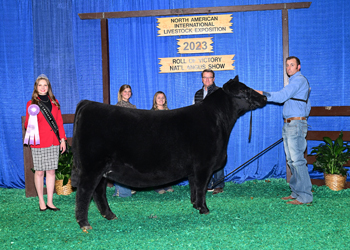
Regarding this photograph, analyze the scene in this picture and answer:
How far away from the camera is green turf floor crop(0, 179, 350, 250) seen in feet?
9.98

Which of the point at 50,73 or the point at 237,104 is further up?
the point at 50,73

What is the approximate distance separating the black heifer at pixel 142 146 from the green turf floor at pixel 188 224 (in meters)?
0.32

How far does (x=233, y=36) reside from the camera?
19.8ft

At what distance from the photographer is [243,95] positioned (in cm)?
408

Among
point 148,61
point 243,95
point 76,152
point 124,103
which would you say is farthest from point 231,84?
point 148,61

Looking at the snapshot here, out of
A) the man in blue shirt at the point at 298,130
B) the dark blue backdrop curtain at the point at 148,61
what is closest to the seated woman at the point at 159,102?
the dark blue backdrop curtain at the point at 148,61

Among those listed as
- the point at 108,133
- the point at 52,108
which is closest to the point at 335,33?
the point at 108,133

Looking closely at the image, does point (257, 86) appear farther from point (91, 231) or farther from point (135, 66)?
point (91, 231)

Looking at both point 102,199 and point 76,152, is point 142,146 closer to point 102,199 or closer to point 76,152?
point 76,152

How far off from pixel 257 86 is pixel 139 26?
9.20ft

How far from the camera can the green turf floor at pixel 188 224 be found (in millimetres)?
3041

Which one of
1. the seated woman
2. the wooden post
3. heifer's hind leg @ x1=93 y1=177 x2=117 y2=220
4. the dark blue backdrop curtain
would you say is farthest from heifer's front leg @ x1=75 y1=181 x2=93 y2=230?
the dark blue backdrop curtain

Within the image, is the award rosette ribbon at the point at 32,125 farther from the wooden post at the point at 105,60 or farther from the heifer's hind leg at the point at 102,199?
the wooden post at the point at 105,60

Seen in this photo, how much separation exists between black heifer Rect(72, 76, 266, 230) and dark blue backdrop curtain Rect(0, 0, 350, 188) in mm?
2307
